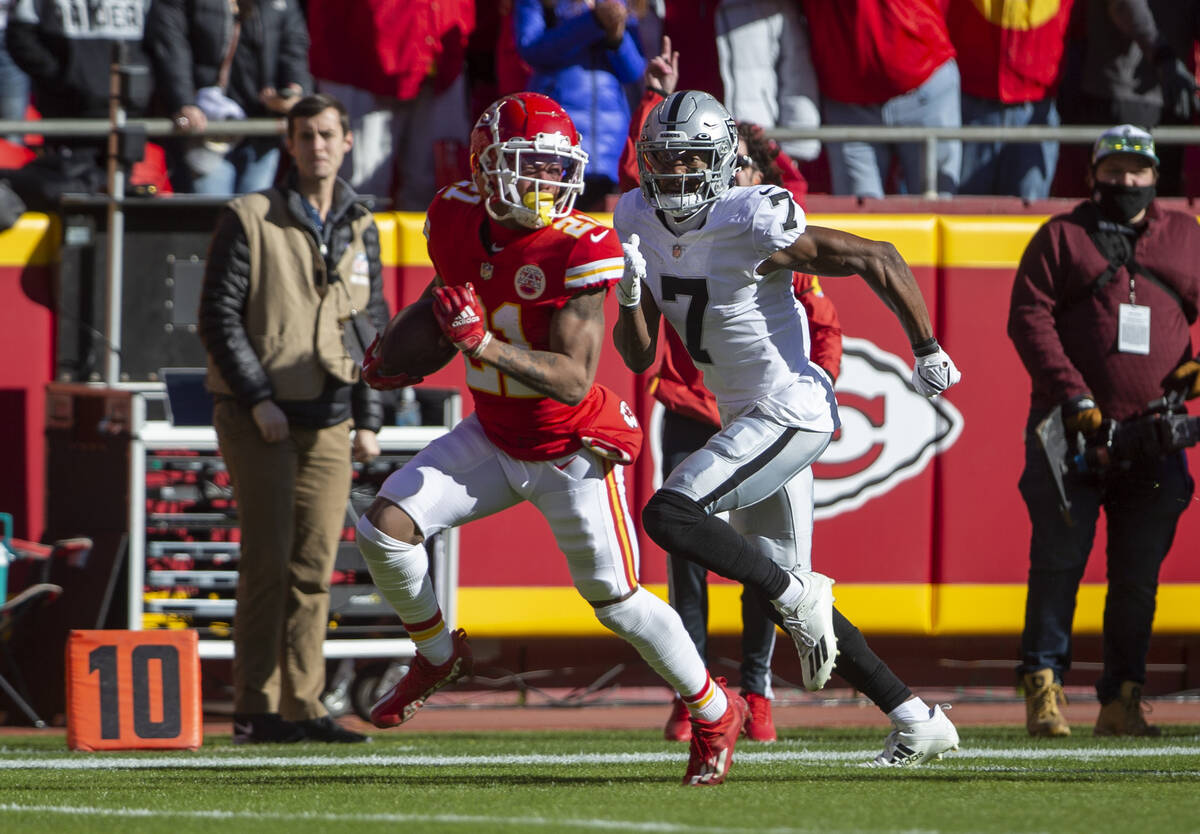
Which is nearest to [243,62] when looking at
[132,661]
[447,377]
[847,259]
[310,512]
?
[447,377]

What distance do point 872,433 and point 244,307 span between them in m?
2.89

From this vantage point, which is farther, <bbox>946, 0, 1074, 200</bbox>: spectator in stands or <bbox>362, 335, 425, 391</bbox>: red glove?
<bbox>946, 0, 1074, 200</bbox>: spectator in stands

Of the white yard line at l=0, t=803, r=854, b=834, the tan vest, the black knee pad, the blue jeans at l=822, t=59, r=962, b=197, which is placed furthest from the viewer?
the blue jeans at l=822, t=59, r=962, b=197

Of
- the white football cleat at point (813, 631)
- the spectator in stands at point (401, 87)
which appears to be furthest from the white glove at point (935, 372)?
the spectator in stands at point (401, 87)

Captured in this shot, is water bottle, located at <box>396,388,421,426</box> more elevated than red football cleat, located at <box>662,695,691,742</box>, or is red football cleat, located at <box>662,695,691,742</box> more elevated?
water bottle, located at <box>396,388,421,426</box>

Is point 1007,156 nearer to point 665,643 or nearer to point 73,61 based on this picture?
point 73,61

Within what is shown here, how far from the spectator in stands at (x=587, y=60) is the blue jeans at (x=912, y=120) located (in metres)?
1.06

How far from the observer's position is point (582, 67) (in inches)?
295

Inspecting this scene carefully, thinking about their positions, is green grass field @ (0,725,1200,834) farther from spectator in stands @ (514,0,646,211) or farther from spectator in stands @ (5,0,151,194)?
spectator in stands @ (514,0,646,211)

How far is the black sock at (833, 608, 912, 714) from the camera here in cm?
456

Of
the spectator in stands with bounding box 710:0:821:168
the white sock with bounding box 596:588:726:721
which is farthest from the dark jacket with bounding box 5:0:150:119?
the white sock with bounding box 596:588:726:721

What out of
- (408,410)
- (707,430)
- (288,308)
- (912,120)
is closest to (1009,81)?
(912,120)

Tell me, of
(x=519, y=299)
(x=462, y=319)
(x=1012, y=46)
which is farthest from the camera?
(x=1012, y=46)

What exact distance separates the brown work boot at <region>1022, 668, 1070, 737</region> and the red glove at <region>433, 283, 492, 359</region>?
2747 millimetres
